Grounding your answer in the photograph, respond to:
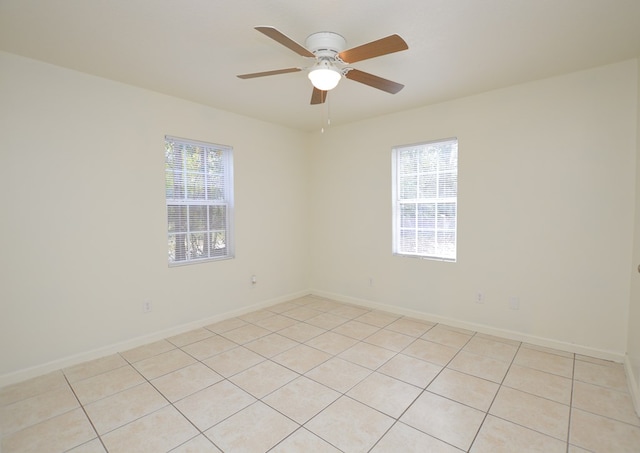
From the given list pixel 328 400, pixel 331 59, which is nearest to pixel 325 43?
pixel 331 59

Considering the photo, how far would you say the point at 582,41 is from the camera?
2.17 m

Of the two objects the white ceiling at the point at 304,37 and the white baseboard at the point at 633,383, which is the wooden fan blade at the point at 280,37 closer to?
the white ceiling at the point at 304,37

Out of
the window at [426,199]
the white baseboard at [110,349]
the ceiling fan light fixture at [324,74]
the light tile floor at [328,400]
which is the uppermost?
the ceiling fan light fixture at [324,74]

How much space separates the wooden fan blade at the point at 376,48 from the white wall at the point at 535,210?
1.90m

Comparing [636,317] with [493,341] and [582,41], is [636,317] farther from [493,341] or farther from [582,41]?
[582,41]

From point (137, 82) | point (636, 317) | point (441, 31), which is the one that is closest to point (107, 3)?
point (137, 82)

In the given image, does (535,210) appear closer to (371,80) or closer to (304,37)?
(371,80)

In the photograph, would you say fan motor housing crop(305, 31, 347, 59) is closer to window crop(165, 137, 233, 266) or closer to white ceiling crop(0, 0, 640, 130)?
white ceiling crop(0, 0, 640, 130)

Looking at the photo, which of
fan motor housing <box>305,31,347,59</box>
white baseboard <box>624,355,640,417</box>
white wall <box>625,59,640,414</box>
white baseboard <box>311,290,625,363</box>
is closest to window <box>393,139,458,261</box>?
white baseboard <box>311,290,625,363</box>

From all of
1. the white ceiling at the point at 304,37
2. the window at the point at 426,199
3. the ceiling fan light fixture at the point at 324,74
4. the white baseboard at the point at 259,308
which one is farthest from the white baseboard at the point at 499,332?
the ceiling fan light fixture at the point at 324,74

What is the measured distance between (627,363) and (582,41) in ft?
7.98

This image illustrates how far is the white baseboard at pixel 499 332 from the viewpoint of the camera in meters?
2.67

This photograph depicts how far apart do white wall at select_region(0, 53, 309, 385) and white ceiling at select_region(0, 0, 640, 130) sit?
0.25 meters

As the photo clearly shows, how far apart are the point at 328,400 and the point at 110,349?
2064 mm
